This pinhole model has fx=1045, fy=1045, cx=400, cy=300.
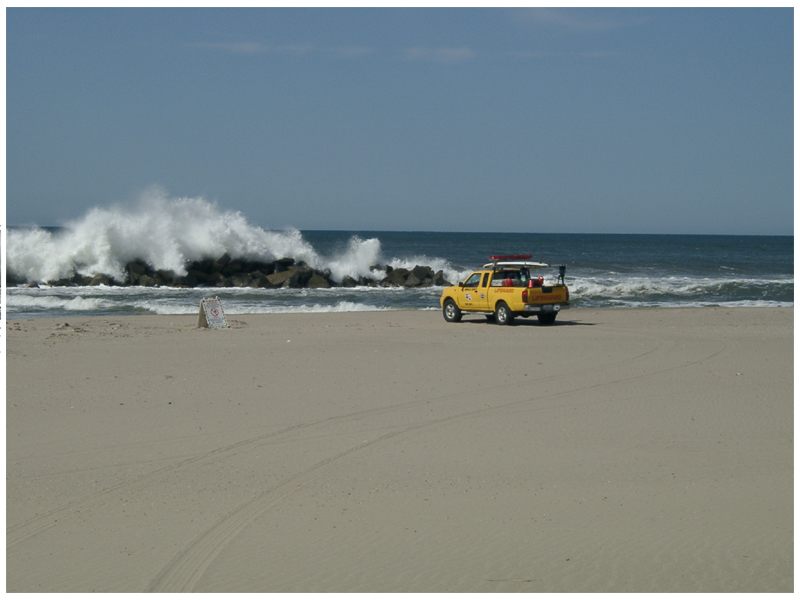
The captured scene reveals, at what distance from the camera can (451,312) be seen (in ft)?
85.3

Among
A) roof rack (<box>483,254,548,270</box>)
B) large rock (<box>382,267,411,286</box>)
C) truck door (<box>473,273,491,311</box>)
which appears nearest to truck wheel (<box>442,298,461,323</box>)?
truck door (<box>473,273,491,311</box>)

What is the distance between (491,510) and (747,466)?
9.15 feet

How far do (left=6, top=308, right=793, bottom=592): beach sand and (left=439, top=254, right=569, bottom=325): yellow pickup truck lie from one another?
695 cm

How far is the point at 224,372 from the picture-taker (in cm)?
1479

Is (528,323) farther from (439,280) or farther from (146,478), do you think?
(439,280)

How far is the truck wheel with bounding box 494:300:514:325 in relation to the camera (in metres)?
24.4

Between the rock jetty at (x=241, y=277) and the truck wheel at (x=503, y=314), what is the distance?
20368 mm

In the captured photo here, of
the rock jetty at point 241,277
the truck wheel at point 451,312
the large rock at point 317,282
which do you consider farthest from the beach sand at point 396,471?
the rock jetty at point 241,277

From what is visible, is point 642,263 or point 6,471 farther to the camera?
point 642,263

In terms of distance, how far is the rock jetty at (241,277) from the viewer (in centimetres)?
4466

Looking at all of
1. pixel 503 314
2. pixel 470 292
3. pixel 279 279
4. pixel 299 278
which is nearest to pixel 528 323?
pixel 503 314

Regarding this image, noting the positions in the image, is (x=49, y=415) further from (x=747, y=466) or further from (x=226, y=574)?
(x=747, y=466)

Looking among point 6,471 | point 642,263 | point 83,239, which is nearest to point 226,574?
point 6,471

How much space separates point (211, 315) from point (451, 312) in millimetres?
6470
